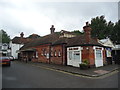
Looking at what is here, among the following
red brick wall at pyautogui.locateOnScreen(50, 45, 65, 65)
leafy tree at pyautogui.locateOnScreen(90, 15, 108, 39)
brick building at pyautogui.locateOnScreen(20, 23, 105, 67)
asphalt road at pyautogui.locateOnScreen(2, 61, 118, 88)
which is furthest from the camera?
leafy tree at pyautogui.locateOnScreen(90, 15, 108, 39)

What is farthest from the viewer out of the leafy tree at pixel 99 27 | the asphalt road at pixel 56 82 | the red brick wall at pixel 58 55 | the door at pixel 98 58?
the leafy tree at pixel 99 27

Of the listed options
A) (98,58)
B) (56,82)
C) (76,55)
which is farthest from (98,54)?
(56,82)

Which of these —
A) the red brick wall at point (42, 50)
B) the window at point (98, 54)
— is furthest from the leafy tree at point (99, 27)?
the red brick wall at point (42, 50)

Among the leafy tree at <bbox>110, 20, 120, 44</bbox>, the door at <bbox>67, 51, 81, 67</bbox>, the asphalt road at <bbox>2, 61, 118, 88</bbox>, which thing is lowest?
the asphalt road at <bbox>2, 61, 118, 88</bbox>

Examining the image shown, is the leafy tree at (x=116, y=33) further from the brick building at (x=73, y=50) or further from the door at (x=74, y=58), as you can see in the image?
the door at (x=74, y=58)

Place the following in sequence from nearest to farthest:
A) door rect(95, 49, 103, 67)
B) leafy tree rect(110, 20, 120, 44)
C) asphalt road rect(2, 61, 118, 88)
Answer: asphalt road rect(2, 61, 118, 88) < door rect(95, 49, 103, 67) < leafy tree rect(110, 20, 120, 44)

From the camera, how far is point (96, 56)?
16094 millimetres

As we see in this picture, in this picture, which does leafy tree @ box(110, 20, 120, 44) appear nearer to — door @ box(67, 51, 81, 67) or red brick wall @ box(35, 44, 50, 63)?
door @ box(67, 51, 81, 67)

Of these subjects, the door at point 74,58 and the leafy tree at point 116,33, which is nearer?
the door at point 74,58

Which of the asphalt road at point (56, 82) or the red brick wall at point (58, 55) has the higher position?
the red brick wall at point (58, 55)

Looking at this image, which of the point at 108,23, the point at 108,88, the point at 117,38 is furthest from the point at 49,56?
the point at 108,23

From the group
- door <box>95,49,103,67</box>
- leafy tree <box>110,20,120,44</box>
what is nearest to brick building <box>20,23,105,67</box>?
door <box>95,49,103,67</box>

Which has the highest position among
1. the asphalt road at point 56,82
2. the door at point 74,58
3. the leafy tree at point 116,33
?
the leafy tree at point 116,33

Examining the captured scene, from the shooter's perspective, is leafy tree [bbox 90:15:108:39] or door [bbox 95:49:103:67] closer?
door [bbox 95:49:103:67]
